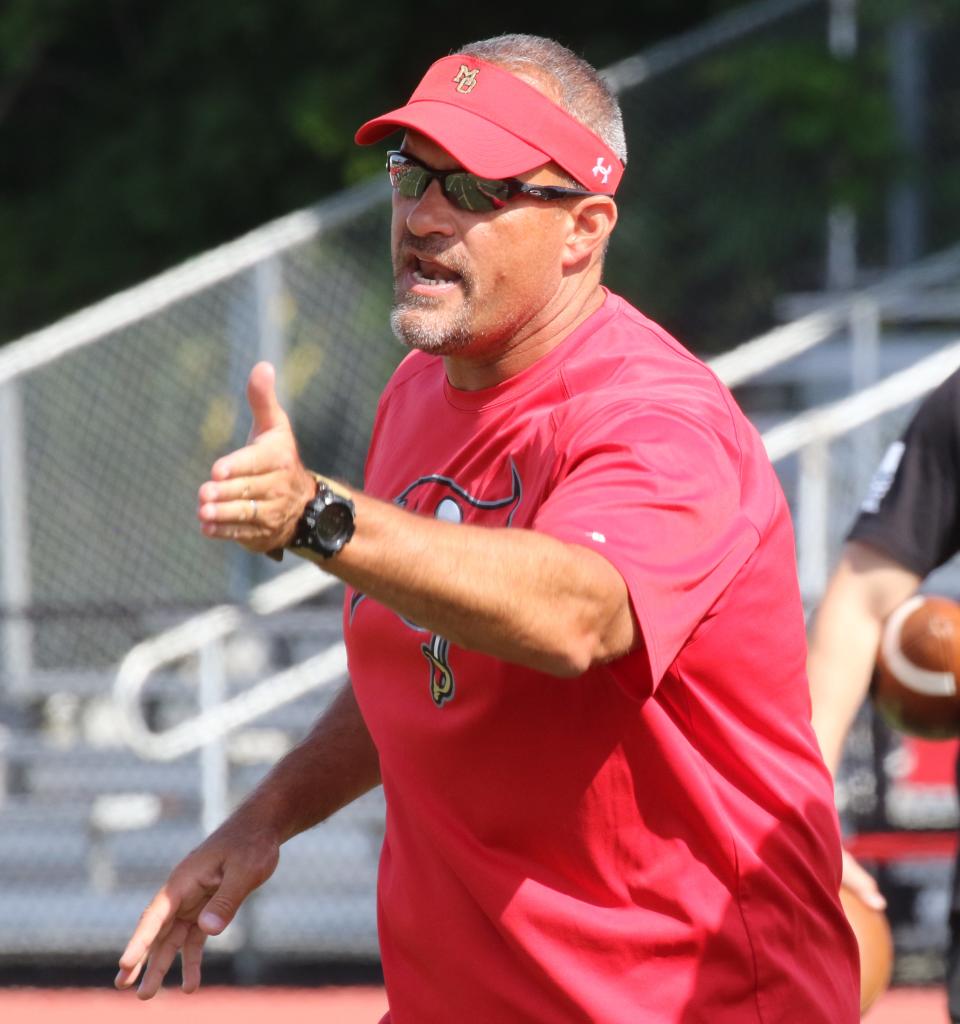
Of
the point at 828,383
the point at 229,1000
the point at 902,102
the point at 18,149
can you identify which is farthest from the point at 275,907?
the point at 18,149

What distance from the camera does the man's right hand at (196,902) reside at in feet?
10.0

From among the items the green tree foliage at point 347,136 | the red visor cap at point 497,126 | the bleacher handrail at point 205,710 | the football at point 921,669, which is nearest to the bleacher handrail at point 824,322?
the green tree foliage at point 347,136

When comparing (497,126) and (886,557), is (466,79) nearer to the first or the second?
(497,126)

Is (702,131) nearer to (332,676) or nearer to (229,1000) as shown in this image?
(332,676)

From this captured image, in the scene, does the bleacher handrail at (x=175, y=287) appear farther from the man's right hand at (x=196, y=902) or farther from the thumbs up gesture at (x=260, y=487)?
the thumbs up gesture at (x=260, y=487)

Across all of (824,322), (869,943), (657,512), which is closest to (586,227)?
(657,512)

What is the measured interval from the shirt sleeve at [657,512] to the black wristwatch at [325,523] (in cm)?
26

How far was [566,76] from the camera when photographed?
298 centimetres

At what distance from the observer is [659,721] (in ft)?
8.55

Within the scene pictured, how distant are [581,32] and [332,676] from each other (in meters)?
5.70

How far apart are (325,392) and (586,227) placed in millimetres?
6383

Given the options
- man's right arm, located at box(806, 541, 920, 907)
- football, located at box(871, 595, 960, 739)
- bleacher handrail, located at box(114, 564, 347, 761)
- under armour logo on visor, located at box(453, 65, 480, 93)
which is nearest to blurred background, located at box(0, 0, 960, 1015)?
bleacher handrail, located at box(114, 564, 347, 761)

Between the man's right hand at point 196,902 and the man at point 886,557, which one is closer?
the man's right hand at point 196,902

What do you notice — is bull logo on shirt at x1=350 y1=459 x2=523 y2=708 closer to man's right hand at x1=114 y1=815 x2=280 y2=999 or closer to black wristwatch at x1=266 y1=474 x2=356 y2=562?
black wristwatch at x1=266 y1=474 x2=356 y2=562
